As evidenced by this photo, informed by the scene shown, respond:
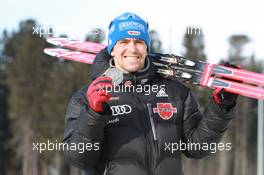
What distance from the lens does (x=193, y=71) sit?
11.8ft

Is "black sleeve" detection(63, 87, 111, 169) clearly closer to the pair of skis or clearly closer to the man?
the man

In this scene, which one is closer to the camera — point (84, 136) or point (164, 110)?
point (84, 136)

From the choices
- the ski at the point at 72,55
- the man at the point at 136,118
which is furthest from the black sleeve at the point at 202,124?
the ski at the point at 72,55

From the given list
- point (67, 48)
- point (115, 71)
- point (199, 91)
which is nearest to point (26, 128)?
point (199, 91)

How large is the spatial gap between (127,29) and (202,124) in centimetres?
60

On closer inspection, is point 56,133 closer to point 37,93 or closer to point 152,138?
point 37,93

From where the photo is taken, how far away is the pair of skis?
9.88 ft

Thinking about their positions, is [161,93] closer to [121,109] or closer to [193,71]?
[121,109]

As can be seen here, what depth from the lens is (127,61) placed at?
2.59m

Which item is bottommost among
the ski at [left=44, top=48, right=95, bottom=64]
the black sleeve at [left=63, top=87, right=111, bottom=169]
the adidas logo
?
the black sleeve at [left=63, top=87, right=111, bottom=169]

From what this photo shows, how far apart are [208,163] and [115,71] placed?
24358 mm

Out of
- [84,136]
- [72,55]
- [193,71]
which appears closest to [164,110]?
[84,136]

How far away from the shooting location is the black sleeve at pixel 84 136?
239 cm

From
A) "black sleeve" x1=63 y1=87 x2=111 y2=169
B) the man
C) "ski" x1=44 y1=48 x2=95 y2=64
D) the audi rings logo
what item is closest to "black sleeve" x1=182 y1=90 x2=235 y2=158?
the man
